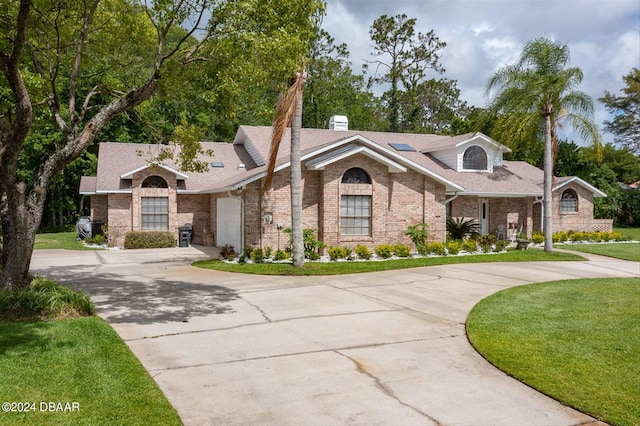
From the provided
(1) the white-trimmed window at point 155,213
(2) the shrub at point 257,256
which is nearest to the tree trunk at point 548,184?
(2) the shrub at point 257,256

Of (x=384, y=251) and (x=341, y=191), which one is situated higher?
(x=341, y=191)

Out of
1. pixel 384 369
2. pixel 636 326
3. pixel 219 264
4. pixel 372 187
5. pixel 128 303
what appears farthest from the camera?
pixel 372 187

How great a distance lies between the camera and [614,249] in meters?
22.0

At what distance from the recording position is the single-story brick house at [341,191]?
18.7 m

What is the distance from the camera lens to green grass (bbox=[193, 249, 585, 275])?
15062 millimetres

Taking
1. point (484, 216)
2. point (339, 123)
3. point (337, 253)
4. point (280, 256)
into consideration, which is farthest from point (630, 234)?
point (280, 256)

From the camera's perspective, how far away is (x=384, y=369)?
6383mm

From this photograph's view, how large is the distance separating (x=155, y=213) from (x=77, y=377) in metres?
19.1

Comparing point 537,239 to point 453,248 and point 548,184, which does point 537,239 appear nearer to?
point 548,184

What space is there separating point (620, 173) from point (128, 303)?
47.2m

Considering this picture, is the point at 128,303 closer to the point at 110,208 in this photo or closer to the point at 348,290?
the point at 348,290

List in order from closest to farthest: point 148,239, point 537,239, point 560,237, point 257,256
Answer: point 257,256, point 148,239, point 537,239, point 560,237

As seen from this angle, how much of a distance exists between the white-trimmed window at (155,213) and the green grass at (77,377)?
54.3 ft

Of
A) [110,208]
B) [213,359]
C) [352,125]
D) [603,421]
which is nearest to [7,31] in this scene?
[213,359]
